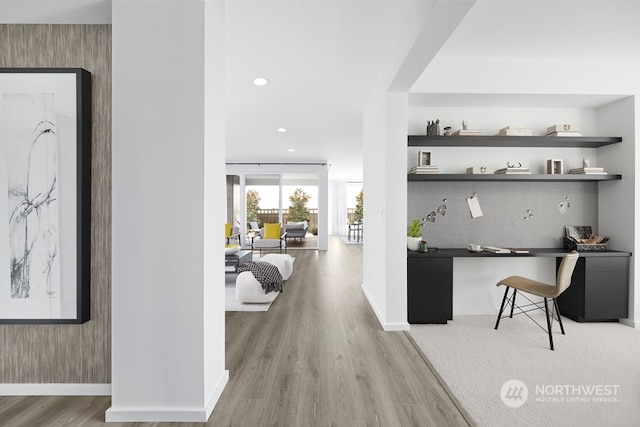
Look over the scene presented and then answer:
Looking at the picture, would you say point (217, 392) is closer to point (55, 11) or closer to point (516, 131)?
point (55, 11)

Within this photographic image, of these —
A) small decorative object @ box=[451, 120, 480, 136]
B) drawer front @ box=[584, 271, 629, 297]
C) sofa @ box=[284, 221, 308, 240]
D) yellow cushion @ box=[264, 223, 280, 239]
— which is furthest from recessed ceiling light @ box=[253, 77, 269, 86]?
sofa @ box=[284, 221, 308, 240]

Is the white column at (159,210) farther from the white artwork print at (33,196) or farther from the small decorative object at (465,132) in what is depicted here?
the small decorative object at (465,132)

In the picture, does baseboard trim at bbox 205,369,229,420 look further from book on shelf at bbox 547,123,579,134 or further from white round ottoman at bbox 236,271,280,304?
book on shelf at bbox 547,123,579,134

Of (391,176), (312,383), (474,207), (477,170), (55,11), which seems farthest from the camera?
(474,207)

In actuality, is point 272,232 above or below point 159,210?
below

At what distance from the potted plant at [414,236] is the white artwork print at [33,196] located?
2984 millimetres

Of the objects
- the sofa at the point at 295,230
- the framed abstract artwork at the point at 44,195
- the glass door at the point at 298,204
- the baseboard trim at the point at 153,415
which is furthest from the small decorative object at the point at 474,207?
the sofa at the point at 295,230

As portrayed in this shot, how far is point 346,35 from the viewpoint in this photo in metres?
2.55

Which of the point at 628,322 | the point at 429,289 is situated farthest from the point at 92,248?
the point at 628,322

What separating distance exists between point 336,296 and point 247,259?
6.41 feet

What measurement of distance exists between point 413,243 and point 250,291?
2095 mm

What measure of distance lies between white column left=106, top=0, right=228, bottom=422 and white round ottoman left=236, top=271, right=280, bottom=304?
2163mm

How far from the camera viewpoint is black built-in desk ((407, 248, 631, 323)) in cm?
317

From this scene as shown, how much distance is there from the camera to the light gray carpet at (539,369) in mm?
1820
